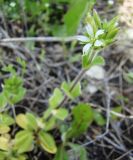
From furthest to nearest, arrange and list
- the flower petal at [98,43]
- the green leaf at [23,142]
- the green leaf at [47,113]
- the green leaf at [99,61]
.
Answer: the green leaf at [47,113] < the green leaf at [23,142] < the green leaf at [99,61] < the flower petal at [98,43]

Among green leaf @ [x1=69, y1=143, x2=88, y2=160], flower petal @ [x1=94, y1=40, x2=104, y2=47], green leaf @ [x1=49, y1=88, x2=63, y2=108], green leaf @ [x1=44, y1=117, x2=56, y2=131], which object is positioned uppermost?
flower petal @ [x1=94, y1=40, x2=104, y2=47]

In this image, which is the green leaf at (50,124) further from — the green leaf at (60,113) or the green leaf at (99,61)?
the green leaf at (99,61)

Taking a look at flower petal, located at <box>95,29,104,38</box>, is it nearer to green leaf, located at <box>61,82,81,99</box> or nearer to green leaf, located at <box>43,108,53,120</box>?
green leaf, located at <box>61,82,81,99</box>

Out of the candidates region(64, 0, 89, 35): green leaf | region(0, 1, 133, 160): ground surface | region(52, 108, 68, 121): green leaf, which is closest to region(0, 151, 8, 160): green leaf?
region(0, 1, 133, 160): ground surface

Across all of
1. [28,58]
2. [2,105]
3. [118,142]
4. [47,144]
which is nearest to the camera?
[2,105]

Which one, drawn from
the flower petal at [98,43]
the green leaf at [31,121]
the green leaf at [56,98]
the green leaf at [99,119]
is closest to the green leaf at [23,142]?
the green leaf at [31,121]

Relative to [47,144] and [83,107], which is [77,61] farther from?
[47,144]

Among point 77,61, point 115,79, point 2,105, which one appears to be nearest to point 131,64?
point 115,79
